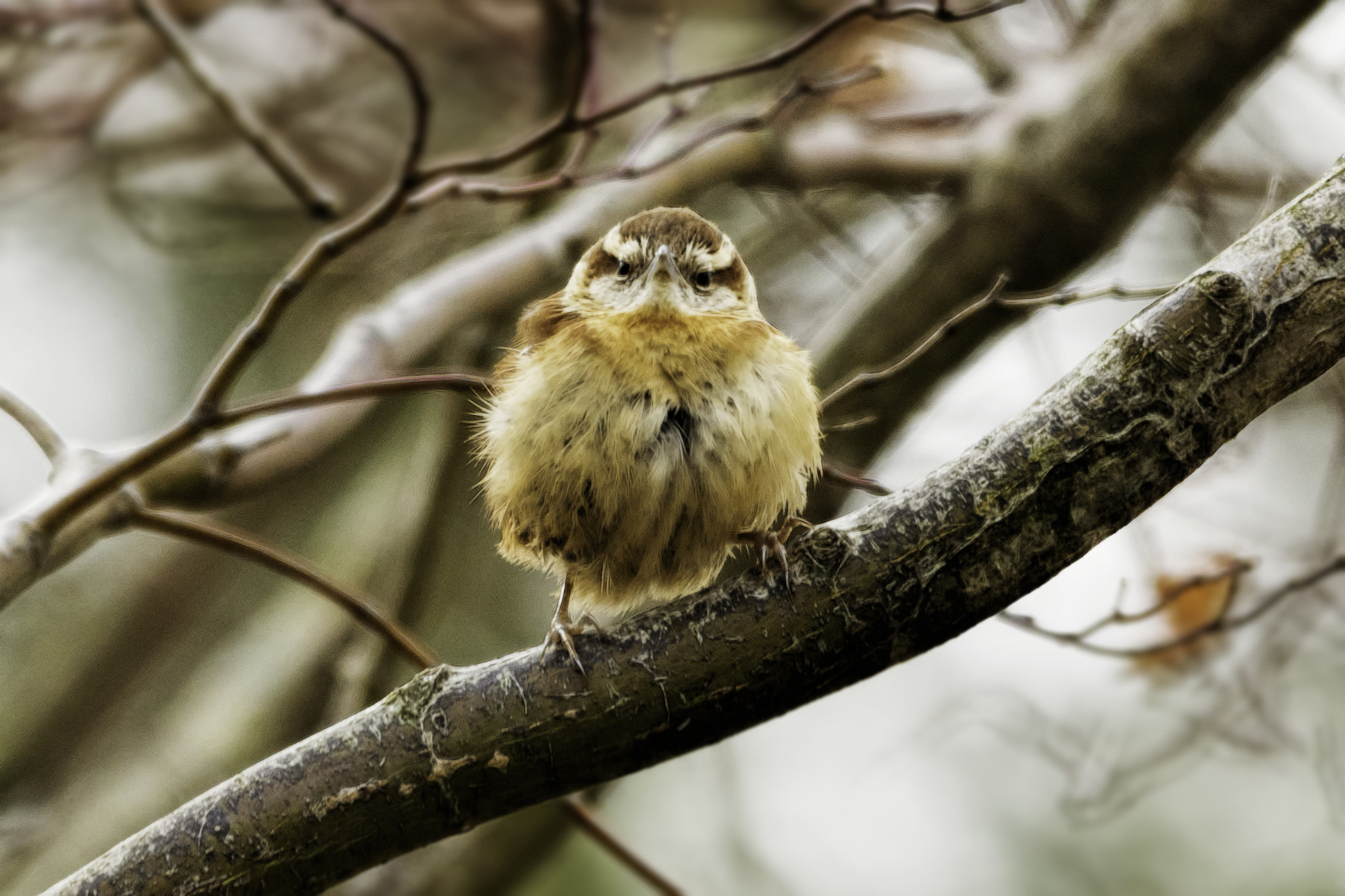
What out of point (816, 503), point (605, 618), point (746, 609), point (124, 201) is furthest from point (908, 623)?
point (124, 201)

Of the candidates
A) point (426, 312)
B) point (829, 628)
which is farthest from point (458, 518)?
point (829, 628)

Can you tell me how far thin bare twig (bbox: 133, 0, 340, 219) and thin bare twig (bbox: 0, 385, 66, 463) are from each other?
31.3 inches

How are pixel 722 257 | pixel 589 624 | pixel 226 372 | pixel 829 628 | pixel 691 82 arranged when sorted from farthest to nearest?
pixel 722 257, pixel 691 82, pixel 589 624, pixel 226 372, pixel 829 628

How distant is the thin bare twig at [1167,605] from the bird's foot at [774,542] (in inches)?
23.7

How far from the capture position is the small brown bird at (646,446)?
2.49m

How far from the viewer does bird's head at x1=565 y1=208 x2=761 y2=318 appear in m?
2.92

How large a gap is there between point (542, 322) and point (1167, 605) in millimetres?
1908

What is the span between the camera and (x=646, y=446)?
8.16 feet

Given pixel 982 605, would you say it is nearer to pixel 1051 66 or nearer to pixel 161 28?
pixel 161 28

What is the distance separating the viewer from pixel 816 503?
4383mm

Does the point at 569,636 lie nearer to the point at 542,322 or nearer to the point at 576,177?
the point at 542,322

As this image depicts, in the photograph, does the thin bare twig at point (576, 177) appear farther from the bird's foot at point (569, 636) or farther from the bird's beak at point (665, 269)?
the bird's foot at point (569, 636)

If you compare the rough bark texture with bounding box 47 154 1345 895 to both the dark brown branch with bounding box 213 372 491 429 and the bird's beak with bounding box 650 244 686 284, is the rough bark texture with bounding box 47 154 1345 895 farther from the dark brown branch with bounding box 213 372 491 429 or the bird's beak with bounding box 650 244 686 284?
the bird's beak with bounding box 650 244 686 284

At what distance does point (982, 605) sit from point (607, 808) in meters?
4.37
